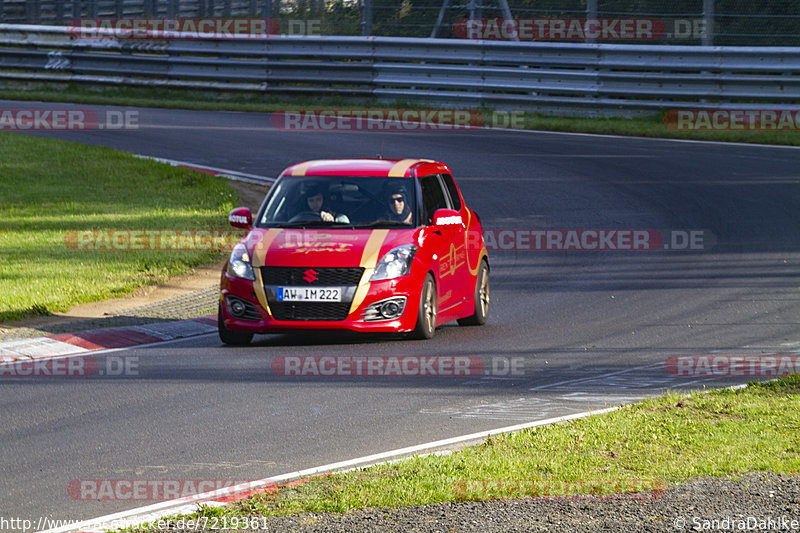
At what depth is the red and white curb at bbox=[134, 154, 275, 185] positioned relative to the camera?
20547 mm

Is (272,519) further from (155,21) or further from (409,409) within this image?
(155,21)

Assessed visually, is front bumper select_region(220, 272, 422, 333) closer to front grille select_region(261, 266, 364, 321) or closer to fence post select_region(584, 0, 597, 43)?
front grille select_region(261, 266, 364, 321)

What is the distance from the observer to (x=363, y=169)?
12.1 metres

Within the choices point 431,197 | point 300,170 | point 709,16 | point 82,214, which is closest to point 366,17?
point 709,16

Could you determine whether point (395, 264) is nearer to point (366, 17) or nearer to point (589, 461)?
point (589, 461)

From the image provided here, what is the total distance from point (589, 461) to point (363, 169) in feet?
18.9

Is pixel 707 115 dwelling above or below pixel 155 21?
below

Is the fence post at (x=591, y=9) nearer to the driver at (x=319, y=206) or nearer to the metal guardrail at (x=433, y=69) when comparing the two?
the metal guardrail at (x=433, y=69)

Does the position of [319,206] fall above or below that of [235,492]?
above

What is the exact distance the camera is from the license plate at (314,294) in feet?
35.2

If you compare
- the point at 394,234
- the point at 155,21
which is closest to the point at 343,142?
the point at 155,21

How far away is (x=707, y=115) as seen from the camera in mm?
25219

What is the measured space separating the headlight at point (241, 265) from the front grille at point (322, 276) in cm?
25

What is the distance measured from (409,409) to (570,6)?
22.9 metres
